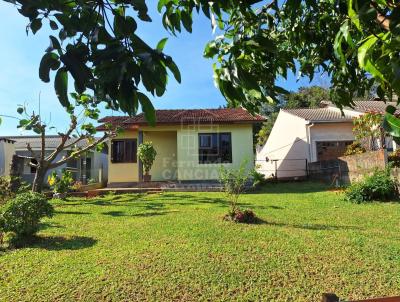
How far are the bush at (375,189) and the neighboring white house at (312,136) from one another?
21.5 feet

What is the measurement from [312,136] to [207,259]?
1546 centimetres

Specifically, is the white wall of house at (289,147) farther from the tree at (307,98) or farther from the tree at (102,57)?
the tree at (102,57)

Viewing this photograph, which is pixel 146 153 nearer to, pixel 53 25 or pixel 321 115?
pixel 321 115

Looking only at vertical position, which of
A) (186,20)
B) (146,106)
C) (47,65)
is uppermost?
(186,20)

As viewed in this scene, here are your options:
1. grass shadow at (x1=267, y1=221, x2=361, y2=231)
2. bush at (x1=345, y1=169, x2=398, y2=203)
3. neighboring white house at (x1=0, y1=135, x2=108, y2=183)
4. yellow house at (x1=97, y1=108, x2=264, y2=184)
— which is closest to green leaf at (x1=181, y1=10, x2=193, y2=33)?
grass shadow at (x1=267, y1=221, x2=361, y2=231)

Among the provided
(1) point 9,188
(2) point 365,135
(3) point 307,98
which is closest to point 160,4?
(1) point 9,188

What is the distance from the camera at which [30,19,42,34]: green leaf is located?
4.28 ft

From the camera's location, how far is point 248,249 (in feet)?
20.1

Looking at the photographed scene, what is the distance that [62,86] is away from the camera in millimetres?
1204

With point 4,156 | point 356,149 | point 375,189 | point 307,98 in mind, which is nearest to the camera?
point 375,189

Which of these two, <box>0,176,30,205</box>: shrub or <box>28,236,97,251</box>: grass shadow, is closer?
<box>28,236,97,251</box>: grass shadow

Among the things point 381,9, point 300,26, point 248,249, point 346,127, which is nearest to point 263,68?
point 300,26

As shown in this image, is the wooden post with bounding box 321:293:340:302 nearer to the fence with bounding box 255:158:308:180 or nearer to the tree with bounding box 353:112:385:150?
the tree with bounding box 353:112:385:150

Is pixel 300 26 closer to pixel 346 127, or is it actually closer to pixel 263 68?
pixel 263 68
